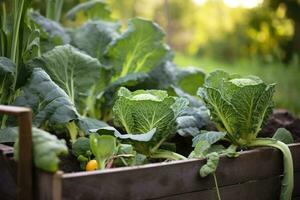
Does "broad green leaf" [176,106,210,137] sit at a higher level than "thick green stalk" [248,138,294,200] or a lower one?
higher

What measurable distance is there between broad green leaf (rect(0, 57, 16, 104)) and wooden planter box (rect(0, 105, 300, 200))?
36cm

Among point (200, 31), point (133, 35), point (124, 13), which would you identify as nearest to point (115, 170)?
point (133, 35)

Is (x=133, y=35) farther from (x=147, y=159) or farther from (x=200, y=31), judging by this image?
(x=200, y=31)

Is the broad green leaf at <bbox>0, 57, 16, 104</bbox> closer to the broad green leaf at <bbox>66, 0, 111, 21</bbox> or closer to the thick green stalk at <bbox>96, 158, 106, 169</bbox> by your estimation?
the thick green stalk at <bbox>96, 158, 106, 169</bbox>

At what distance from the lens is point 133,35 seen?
2.30 m

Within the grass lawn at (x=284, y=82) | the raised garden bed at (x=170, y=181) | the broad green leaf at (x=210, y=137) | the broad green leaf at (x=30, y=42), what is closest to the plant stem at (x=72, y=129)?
the broad green leaf at (x=30, y=42)

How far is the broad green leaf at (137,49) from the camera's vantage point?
7.55ft

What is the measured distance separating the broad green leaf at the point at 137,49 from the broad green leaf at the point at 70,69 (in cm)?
28

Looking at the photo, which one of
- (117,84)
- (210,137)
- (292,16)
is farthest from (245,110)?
(292,16)

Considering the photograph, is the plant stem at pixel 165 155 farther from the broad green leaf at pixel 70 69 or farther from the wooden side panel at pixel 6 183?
the wooden side panel at pixel 6 183

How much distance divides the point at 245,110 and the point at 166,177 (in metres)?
0.46

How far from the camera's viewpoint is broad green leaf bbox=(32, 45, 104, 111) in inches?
76.4

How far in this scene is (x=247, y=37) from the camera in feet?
24.7

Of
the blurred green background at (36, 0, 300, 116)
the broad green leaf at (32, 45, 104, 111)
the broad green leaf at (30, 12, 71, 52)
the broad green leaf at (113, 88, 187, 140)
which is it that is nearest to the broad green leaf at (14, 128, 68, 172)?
the broad green leaf at (113, 88, 187, 140)
